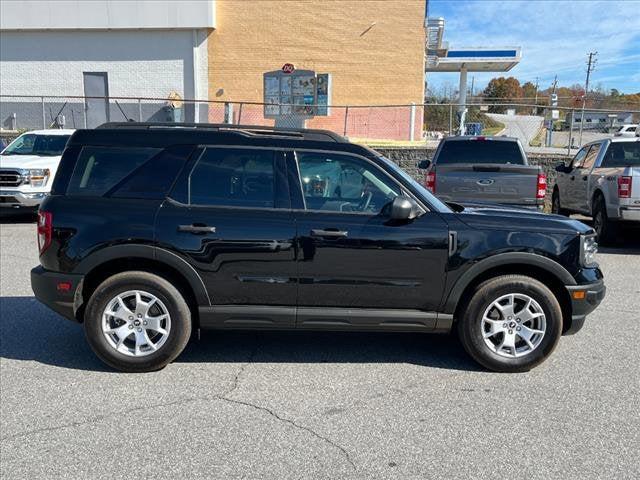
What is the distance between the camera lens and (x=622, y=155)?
33.7 ft

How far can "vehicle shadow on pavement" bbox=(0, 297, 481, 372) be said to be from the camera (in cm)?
472

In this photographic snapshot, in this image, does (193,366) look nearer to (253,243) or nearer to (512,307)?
Result: (253,243)

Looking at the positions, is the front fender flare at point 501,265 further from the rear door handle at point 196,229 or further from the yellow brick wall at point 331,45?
the yellow brick wall at point 331,45

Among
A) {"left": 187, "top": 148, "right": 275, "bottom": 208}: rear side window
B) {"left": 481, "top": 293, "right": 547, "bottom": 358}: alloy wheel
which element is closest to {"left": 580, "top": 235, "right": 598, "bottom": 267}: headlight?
{"left": 481, "top": 293, "right": 547, "bottom": 358}: alloy wheel

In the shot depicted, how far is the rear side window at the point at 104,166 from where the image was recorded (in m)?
4.48

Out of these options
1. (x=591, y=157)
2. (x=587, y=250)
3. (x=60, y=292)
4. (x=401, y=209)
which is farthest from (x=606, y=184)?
(x=60, y=292)

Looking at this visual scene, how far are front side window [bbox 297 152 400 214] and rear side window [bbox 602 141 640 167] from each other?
7.48 metres

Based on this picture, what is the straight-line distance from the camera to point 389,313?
4.38m

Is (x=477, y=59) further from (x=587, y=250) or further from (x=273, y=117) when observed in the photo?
(x=587, y=250)

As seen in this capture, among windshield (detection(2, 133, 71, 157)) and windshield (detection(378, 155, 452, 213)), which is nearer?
windshield (detection(378, 155, 452, 213))

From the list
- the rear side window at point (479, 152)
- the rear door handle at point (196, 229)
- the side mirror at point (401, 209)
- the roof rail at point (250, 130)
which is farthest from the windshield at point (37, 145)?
the side mirror at point (401, 209)

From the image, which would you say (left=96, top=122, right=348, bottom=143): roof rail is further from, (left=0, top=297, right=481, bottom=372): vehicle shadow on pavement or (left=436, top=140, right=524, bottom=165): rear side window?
(left=436, top=140, right=524, bottom=165): rear side window

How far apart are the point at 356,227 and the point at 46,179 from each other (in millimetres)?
9516

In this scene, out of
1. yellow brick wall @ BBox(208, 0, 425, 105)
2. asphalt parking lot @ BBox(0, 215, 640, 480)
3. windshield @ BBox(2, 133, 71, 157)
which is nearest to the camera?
asphalt parking lot @ BBox(0, 215, 640, 480)
